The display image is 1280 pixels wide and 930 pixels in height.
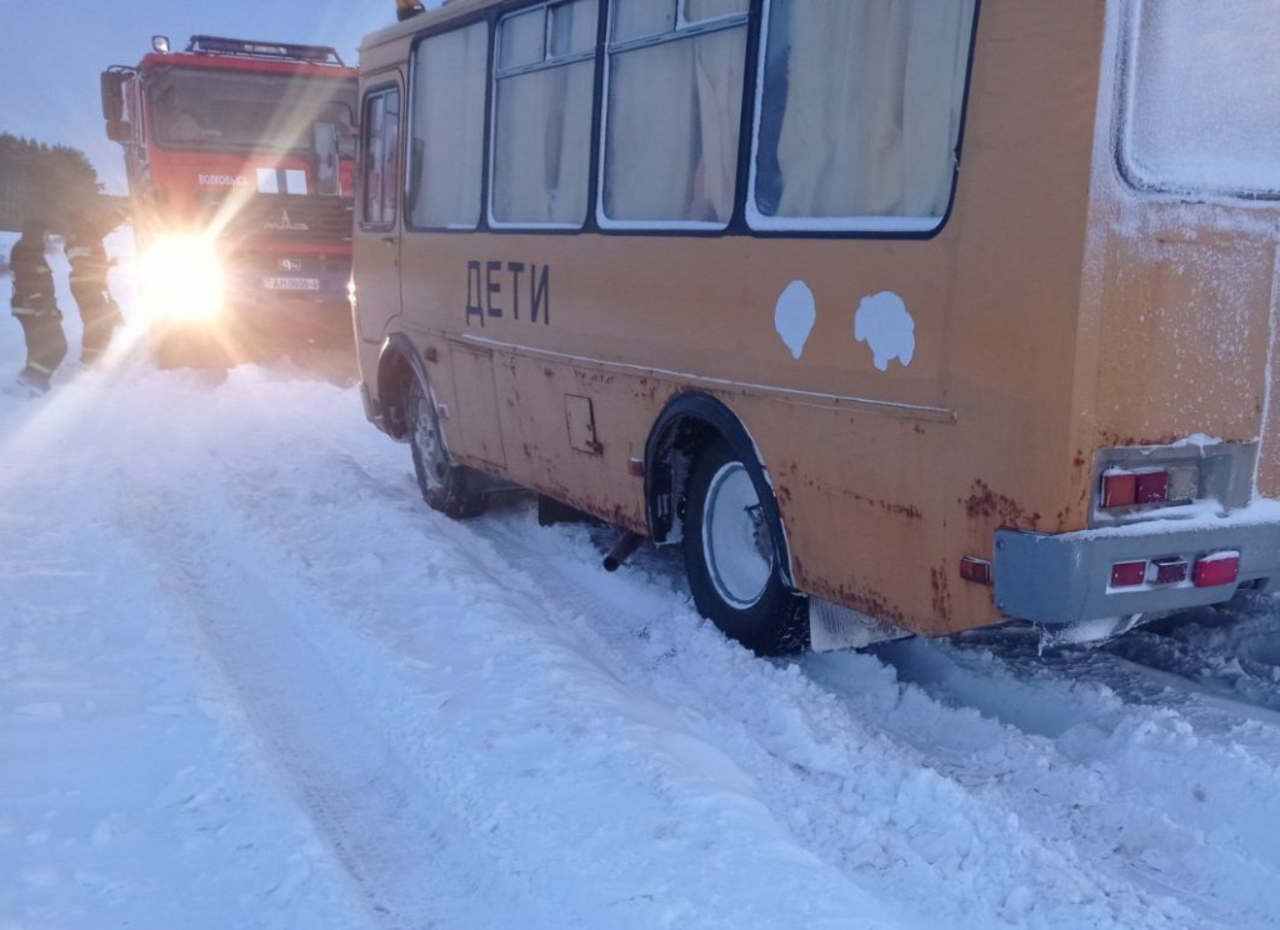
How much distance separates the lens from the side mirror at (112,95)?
13.4m

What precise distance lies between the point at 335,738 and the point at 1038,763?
7.97 feet

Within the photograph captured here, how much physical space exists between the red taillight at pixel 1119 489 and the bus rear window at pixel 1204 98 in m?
0.81

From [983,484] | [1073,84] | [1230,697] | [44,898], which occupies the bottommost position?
[44,898]

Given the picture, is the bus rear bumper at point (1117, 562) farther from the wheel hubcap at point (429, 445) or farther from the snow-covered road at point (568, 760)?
the wheel hubcap at point (429, 445)

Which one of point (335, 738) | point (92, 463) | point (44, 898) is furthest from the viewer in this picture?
point (92, 463)

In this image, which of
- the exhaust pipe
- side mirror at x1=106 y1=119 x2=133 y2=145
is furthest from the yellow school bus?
side mirror at x1=106 y1=119 x2=133 y2=145

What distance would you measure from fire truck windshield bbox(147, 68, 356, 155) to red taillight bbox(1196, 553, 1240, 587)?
11.9 meters

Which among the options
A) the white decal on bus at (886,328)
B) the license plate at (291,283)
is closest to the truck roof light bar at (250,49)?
the license plate at (291,283)

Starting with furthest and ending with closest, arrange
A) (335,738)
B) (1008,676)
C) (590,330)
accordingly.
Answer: (590,330) < (1008,676) < (335,738)

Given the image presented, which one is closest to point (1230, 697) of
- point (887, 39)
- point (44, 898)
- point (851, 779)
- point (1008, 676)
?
point (1008, 676)

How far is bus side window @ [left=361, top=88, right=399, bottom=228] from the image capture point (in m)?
7.97

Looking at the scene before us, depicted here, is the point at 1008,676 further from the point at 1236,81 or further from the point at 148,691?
the point at 148,691

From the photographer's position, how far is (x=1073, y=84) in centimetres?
334

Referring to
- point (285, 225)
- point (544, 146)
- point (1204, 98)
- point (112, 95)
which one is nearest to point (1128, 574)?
point (1204, 98)
